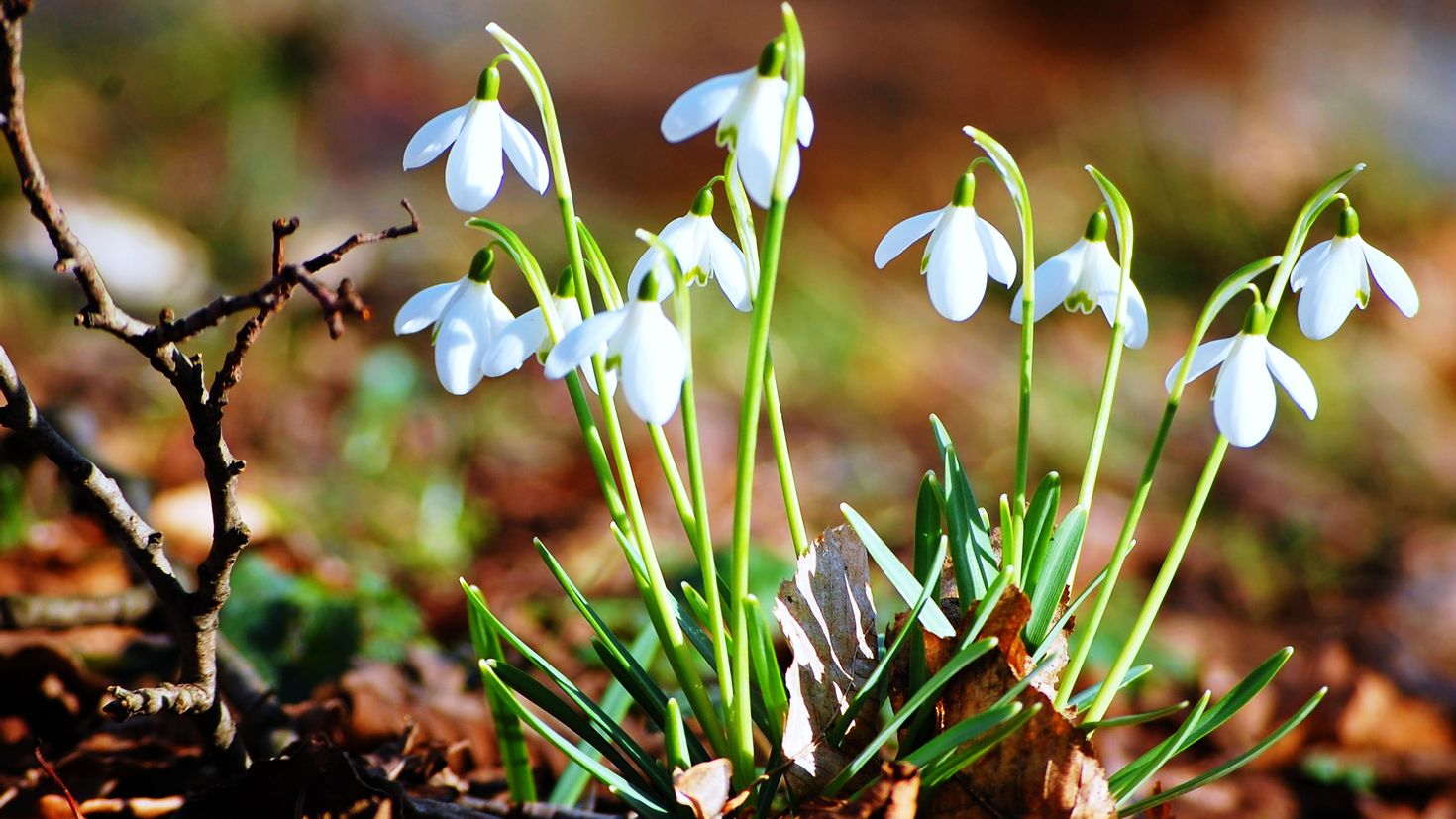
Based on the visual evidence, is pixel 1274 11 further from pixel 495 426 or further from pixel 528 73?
pixel 528 73

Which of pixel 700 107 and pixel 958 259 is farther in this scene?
pixel 958 259

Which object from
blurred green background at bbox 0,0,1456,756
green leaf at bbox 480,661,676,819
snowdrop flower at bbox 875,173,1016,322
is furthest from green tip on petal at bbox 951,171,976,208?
blurred green background at bbox 0,0,1456,756

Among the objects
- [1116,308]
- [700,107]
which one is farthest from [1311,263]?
[700,107]

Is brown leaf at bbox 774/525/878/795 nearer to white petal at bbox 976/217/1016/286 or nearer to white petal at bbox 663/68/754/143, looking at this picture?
white petal at bbox 976/217/1016/286

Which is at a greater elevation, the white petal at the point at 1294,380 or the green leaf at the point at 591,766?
the green leaf at the point at 591,766

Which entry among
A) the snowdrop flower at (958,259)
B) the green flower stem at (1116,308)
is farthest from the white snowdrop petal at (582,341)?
the green flower stem at (1116,308)

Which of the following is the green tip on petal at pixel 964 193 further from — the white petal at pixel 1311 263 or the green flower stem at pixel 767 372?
the white petal at pixel 1311 263

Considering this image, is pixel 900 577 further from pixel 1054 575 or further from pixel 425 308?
pixel 425 308

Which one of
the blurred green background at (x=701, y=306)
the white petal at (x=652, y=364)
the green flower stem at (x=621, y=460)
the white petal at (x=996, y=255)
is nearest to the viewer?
the white petal at (x=652, y=364)
